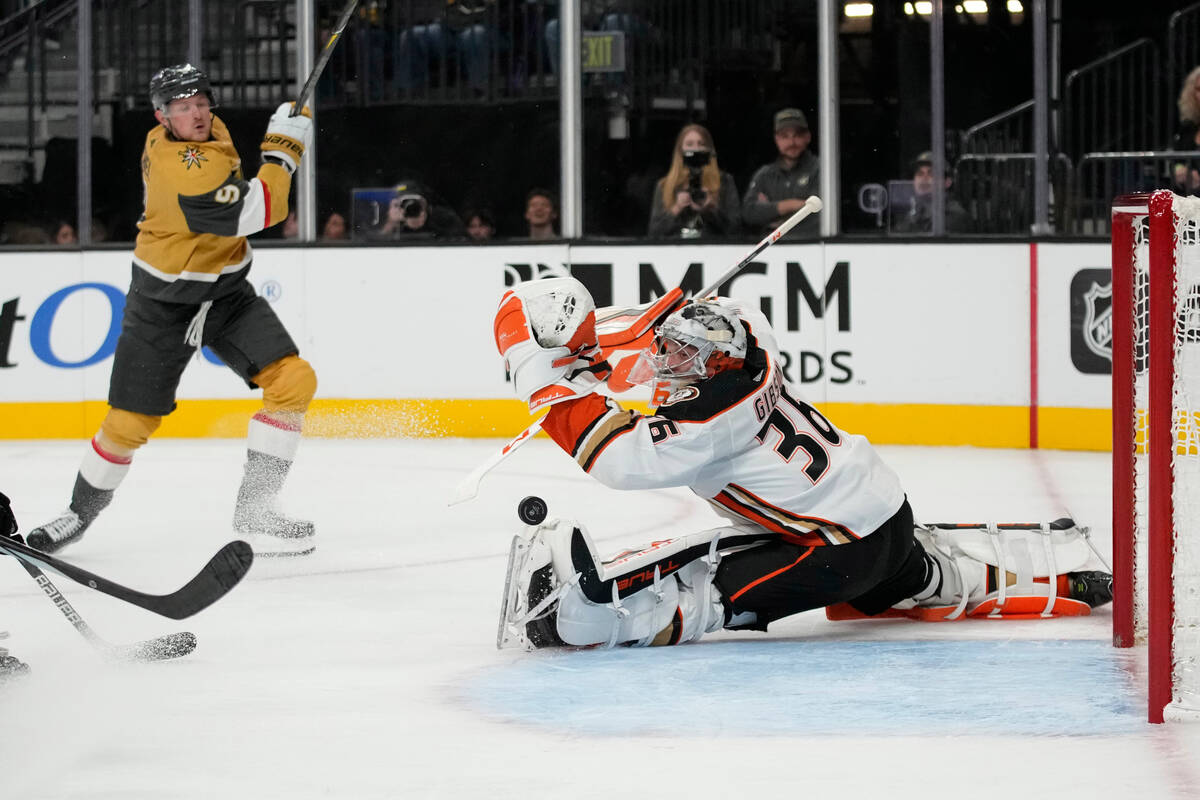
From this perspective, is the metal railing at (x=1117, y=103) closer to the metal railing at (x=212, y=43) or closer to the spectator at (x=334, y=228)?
the spectator at (x=334, y=228)

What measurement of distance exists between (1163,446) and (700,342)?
0.77m

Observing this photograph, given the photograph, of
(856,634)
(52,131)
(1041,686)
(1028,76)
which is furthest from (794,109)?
(1041,686)

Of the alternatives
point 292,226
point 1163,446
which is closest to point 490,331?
point 292,226

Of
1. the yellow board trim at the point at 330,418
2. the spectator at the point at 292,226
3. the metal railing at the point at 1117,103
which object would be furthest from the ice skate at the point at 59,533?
the metal railing at the point at 1117,103

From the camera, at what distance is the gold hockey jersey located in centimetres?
408

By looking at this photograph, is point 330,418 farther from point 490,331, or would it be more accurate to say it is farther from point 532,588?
point 532,588

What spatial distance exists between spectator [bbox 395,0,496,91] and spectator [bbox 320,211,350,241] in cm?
64

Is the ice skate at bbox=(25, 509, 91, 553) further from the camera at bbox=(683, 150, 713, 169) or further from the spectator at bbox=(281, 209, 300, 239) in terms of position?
the camera at bbox=(683, 150, 713, 169)

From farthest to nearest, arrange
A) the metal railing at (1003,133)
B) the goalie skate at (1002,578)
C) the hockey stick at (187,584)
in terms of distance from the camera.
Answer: the metal railing at (1003,133)
the goalie skate at (1002,578)
the hockey stick at (187,584)

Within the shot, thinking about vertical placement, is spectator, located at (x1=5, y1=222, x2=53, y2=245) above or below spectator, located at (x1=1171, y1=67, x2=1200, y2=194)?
below

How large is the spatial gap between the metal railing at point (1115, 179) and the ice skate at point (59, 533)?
Answer: 3.59 metres

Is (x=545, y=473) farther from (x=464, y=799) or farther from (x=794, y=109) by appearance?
(x=464, y=799)

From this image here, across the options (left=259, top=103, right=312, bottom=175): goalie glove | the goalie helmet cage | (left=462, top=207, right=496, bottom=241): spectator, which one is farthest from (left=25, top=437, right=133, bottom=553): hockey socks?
(left=462, top=207, right=496, bottom=241): spectator

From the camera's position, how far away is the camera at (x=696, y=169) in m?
6.71
